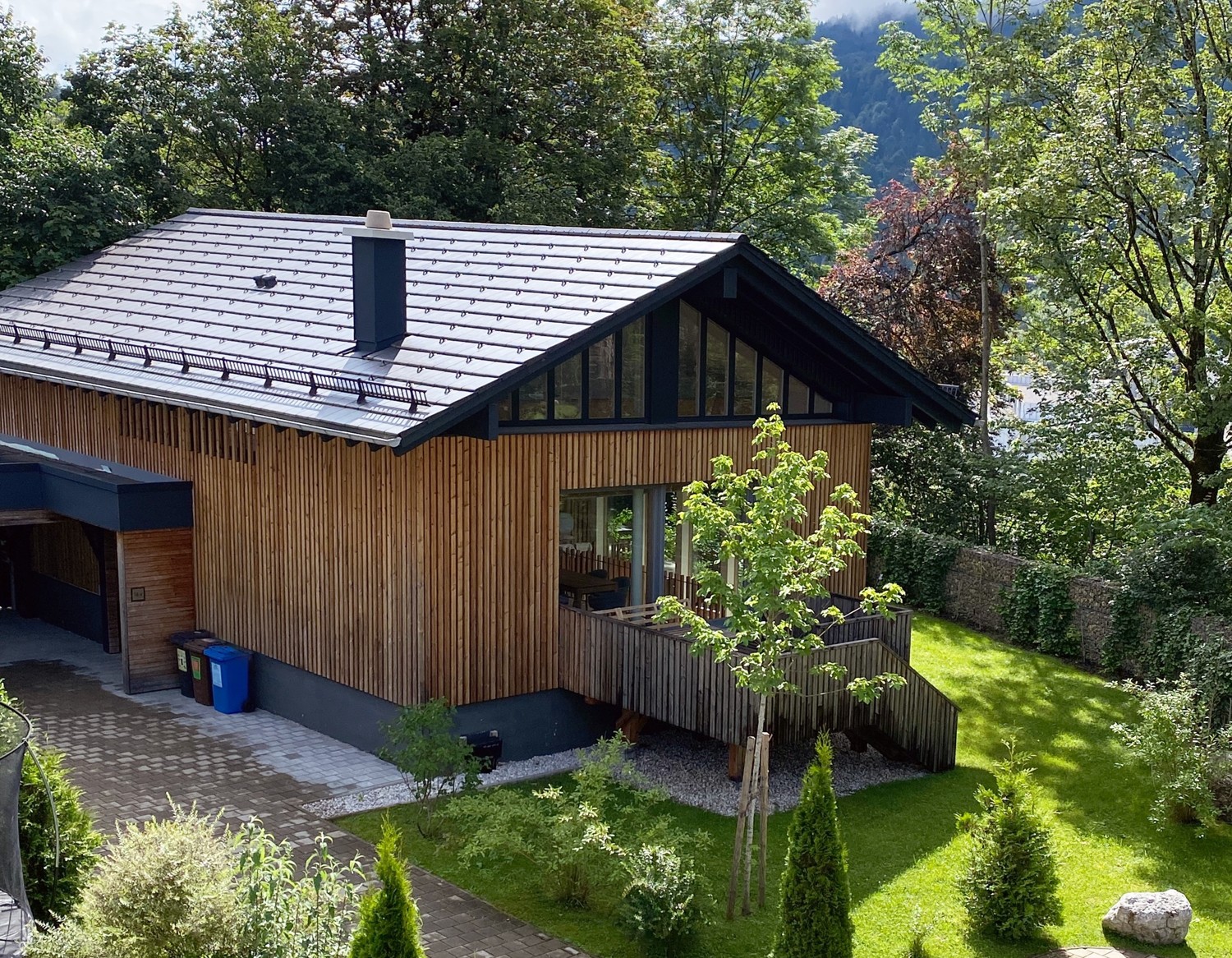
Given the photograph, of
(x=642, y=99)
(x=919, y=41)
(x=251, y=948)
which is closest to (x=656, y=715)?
(x=251, y=948)

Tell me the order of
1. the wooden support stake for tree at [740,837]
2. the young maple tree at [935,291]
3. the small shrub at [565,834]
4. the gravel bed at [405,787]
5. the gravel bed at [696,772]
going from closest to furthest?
the small shrub at [565,834] < the wooden support stake for tree at [740,837] < the gravel bed at [405,787] < the gravel bed at [696,772] < the young maple tree at [935,291]

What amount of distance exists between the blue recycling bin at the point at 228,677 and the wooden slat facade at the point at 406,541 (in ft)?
1.11

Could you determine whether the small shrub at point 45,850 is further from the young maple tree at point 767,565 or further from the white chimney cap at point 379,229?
the white chimney cap at point 379,229

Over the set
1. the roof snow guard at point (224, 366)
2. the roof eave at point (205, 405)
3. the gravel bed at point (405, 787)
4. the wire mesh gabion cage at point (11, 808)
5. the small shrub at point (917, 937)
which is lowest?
the gravel bed at point (405, 787)

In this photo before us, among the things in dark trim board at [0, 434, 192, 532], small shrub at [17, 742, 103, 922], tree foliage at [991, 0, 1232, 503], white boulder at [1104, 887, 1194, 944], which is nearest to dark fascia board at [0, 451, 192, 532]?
dark trim board at [0, 434, 192, 532]

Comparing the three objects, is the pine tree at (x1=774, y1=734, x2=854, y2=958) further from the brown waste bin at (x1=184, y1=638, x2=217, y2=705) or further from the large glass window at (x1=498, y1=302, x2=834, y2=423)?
the brown waste bin at (x1=184, y1=638, x2=217, y2=705)

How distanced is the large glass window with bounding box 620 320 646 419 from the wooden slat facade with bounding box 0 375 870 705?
12.4 inches

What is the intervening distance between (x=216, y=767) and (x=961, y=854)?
8125 mm

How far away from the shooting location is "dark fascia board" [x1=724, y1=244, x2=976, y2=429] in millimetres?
15680

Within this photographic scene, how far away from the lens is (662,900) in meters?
Answer: 10.3

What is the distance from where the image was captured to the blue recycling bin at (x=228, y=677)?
16562 mm

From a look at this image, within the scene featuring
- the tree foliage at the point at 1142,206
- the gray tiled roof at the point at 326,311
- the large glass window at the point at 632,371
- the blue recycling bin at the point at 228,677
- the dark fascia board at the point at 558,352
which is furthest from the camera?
the tree foliage at the point at 1142,206

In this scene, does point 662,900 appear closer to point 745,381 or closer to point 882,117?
point 745,381

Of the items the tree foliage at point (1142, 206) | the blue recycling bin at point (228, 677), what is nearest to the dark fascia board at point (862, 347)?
the tree foliage at point (1142, 206)
